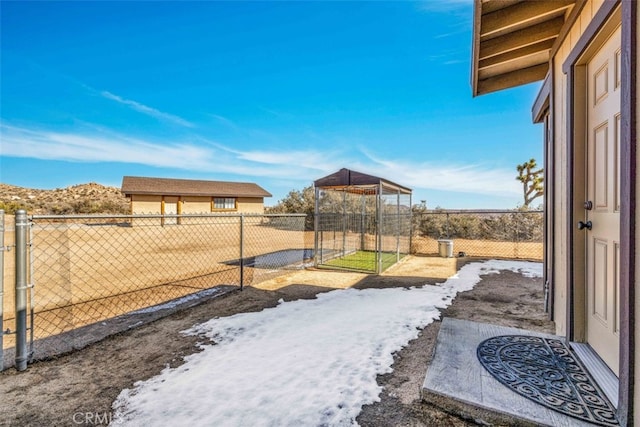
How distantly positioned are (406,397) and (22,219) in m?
3.22

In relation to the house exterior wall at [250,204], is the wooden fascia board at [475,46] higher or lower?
higher

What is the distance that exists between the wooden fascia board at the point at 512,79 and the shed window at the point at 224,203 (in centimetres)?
1896

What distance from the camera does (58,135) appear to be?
59.0 ft

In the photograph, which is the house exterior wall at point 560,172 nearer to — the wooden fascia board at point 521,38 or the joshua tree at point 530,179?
the wooden fascia board at point 521,38

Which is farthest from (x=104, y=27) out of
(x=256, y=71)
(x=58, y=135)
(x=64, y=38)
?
(x=58, y=135)

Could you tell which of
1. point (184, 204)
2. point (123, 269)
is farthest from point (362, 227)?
point (184, 204)

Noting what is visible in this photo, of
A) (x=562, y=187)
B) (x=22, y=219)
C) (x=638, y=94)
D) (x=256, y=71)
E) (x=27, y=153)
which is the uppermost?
(x=256, y=71)

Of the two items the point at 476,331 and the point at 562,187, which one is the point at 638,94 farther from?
the point at 476,331

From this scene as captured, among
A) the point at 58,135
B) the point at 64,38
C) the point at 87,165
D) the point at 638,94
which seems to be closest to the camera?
the point at 638,94

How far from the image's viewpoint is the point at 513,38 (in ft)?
10.3

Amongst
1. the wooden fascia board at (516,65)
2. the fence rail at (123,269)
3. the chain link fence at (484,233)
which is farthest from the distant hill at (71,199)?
the wooden fascia board at (516,65)

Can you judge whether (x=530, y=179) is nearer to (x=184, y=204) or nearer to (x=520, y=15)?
(x=520, y=15)

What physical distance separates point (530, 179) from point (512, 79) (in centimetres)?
1905

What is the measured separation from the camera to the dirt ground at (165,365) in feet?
5.73
